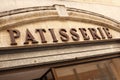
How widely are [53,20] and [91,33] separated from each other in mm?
1379

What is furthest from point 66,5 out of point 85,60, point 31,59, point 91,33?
point 31,59

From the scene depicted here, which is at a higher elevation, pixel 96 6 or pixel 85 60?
pixel 96 6

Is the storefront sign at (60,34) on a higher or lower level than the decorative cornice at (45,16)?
lower

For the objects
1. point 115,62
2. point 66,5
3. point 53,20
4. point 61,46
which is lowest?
point 115,62

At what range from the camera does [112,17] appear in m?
7.97

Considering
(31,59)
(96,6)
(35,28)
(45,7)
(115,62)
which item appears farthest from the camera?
(96,6)

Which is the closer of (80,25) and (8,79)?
(8,79)

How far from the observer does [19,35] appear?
5.62m

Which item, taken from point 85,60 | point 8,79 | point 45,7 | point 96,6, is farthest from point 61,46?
point 96,6

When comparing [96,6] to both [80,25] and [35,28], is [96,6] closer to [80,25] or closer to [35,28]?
[80,25]

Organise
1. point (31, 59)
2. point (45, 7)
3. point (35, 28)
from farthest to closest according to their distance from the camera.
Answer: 1. point (45, 7)
2. point (35, 28)
3. point (31, 59)

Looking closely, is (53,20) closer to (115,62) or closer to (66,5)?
(66,5)

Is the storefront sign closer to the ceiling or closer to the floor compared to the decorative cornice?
closer to the floor

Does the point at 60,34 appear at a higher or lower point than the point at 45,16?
lower
